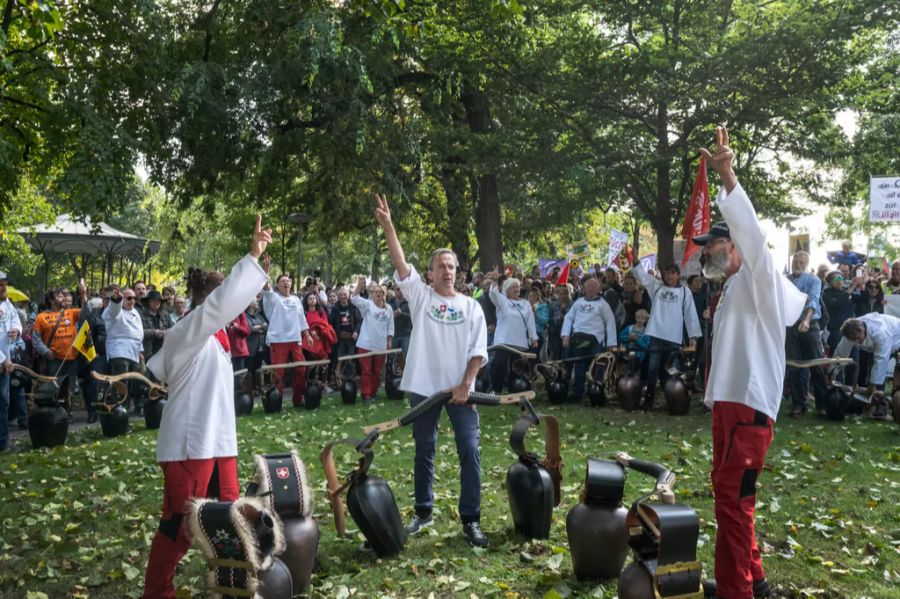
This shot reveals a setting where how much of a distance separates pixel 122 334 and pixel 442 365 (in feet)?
28.9

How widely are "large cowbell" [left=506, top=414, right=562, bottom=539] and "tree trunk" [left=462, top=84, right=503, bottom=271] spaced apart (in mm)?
16214

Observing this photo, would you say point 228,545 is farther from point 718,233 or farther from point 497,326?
point 497,326

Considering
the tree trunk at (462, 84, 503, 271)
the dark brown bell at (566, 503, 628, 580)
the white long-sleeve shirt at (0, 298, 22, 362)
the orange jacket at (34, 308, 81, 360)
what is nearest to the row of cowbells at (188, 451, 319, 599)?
the dark brown bell at (566, 503, 628, 580)

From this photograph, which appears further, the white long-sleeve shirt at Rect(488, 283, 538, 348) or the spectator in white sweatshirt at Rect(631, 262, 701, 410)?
the white long-sleeve shirt at Rect(488, 283, 538, 348)

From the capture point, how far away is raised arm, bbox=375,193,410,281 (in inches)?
245

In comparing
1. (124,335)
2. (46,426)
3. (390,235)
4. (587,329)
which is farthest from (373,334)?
(390,235)

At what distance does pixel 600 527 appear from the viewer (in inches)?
212

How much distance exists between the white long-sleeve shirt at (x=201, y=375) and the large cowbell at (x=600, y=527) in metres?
2.25

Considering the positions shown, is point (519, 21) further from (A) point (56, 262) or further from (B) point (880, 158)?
(A) point (56, 262)

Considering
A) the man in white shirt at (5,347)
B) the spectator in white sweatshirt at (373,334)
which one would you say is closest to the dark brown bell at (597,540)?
Answer: the man in white shirt at (5,347)

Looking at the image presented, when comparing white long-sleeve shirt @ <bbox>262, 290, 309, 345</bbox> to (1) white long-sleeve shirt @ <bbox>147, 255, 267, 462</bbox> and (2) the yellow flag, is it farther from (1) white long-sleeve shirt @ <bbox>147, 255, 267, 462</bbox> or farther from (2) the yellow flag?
(1) white long-sleeve shirt @ <bbox>147, 255, 267, 462</bbox>

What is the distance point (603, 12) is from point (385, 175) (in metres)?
6.56

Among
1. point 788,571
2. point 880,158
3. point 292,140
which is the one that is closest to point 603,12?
point 880,158

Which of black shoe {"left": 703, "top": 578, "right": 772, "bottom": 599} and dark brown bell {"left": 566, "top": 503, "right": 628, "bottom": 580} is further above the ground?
dark brown bell {"left": 566, "top": 503, "right": 628, "bottom": 580}
